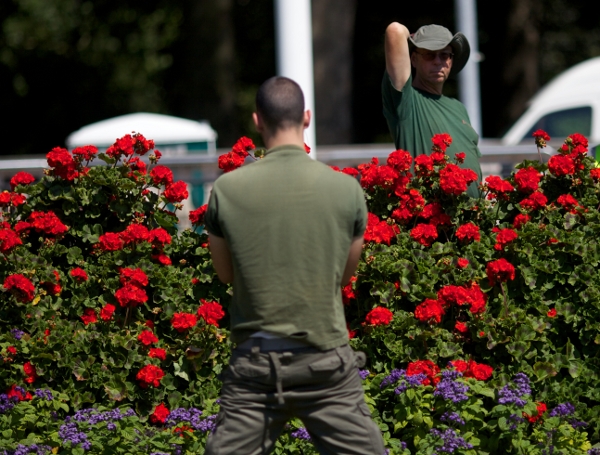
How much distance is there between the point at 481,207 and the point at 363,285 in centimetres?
74

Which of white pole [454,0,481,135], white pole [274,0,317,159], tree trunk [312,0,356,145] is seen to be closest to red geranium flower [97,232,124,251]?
white pole [274,0,317,159]

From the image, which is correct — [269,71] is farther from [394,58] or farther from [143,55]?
[394,58]

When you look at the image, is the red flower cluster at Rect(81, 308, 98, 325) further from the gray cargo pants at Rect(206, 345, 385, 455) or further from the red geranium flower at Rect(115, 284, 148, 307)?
the gray cargo pants at Rect(206, 345, 385, 455)

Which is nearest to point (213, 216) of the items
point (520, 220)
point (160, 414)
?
point (160, 414)

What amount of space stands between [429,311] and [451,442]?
24.8 inches

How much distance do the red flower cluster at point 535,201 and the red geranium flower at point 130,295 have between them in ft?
6.25

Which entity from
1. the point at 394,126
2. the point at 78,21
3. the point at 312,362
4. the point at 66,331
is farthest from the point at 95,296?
the point at 78,21

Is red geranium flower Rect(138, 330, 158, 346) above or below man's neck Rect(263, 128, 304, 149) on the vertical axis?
below

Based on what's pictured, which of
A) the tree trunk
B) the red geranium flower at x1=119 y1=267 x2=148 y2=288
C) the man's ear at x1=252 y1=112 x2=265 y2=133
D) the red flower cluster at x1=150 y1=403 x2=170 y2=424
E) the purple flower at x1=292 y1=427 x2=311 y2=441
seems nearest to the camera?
the man's ear at x1=252 y1=112 x2=265 y2=133

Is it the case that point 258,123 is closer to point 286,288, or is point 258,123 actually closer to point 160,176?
point 286,288

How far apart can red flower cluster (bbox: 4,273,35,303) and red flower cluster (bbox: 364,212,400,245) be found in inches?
62.9

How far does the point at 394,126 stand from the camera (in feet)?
16.9

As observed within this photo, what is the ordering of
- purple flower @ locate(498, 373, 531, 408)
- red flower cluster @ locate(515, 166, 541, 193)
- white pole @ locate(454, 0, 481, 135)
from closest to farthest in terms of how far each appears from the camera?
1. purple flower @ locate(498, 373, 531, 408)
2. red flower cluster @ locate(515, 166, 541, 193)
3. white pole @ locate(454, 0, 481, 135)

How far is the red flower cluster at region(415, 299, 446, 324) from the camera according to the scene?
4535 mm
